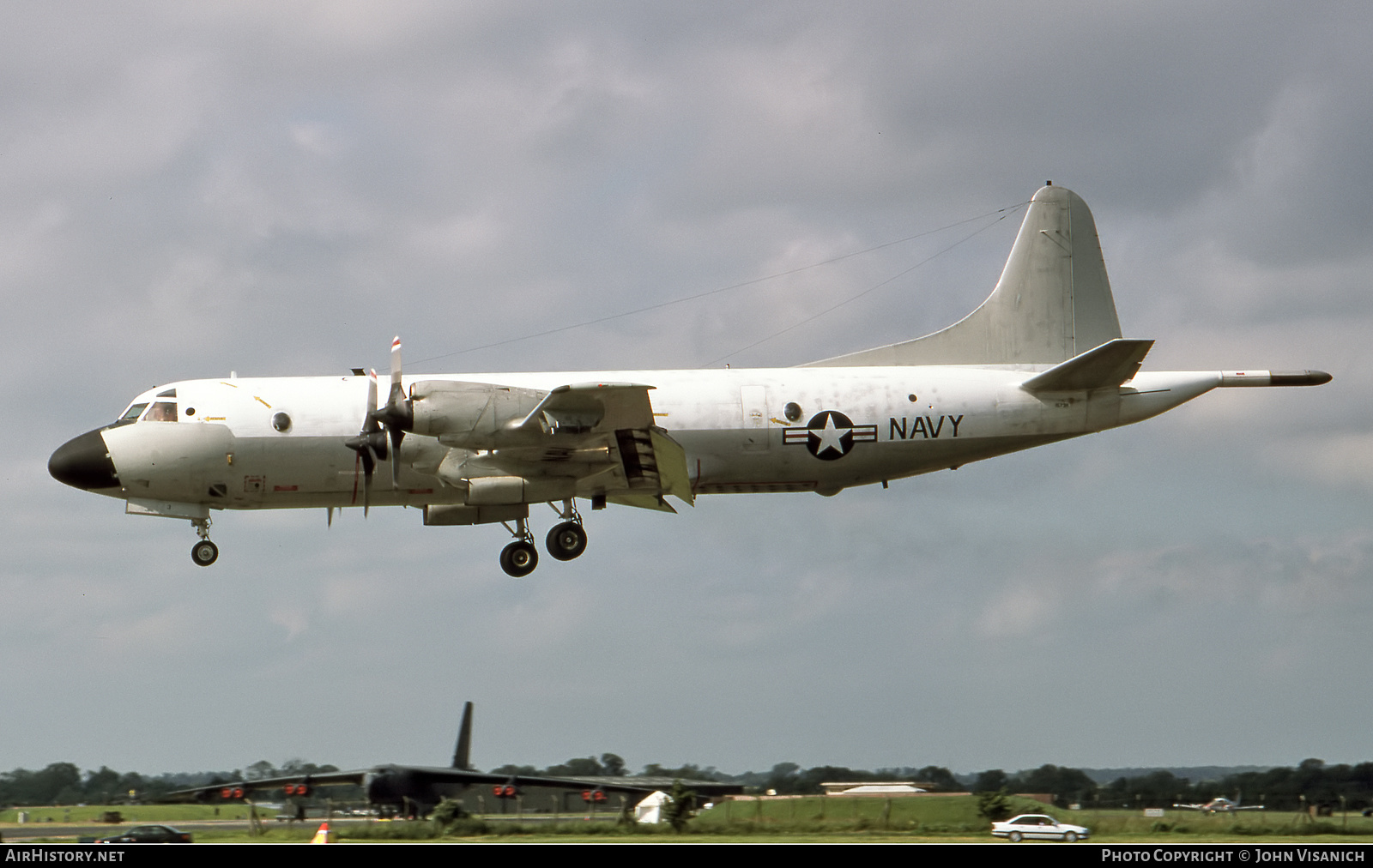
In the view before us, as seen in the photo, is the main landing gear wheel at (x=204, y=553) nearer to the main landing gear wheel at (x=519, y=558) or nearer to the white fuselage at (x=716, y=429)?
the white fuselage at (x=716, y=429)

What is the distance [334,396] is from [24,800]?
8.26 m

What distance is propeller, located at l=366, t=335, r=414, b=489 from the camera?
22.3 meters

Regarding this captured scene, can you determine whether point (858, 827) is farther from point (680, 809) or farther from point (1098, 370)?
point (1098, 370)

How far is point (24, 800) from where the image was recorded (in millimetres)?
21781

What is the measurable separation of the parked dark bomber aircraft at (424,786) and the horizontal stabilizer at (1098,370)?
380 inches

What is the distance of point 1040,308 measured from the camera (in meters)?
28.1

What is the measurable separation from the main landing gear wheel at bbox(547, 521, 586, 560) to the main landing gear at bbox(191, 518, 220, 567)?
6.22 metres

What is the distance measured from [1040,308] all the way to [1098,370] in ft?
11.6

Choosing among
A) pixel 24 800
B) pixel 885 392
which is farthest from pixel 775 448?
pixel 24 800

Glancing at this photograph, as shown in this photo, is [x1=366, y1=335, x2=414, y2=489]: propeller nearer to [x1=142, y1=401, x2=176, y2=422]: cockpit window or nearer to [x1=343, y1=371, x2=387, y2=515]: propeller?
[x1=343, y1=371, x2=387, y2=515]: propeller

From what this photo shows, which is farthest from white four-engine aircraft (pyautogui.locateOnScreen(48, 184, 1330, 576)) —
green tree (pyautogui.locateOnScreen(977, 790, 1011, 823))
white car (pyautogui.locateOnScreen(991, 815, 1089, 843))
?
white car (pyautogui.locateOnScreen(991, 815, 1089, 843))

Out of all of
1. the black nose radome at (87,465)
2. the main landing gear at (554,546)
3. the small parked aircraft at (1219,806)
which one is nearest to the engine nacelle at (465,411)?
the main landing gear at (554,546)

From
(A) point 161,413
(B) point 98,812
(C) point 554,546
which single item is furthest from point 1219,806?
(A) point 161,413
